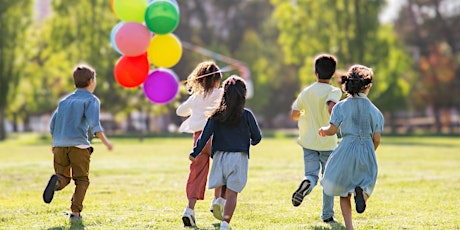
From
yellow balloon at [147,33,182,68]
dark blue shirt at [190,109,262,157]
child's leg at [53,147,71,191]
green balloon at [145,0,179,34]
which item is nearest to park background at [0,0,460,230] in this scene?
child's leg at [53,147,71,191]

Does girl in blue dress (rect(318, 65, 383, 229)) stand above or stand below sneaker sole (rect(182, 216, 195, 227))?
above

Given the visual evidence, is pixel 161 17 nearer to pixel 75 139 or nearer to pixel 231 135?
pixel 75 139

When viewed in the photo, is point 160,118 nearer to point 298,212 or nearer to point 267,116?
point 267,116

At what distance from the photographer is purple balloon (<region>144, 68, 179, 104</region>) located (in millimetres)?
11797

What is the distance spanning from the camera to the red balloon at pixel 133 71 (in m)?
12.0

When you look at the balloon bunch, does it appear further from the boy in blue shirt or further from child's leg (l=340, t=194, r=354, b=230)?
child's leg (l=340, t=194, r=354, b=230)

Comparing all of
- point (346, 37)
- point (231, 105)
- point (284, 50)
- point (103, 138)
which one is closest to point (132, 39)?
point (103, 138)

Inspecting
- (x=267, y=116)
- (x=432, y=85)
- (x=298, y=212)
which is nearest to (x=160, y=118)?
(x=267, y=116)

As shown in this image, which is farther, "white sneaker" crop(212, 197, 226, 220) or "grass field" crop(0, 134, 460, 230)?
"grass field" crop(0, 134, 460, 230)

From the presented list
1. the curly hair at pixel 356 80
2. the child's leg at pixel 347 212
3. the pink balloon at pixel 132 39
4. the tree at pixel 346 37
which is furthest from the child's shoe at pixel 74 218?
the tree at pixel 346 37

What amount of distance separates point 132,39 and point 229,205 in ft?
19.4

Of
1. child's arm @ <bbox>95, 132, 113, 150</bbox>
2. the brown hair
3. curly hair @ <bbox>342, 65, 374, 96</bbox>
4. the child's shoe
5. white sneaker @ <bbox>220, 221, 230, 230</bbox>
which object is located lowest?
the child's shoe

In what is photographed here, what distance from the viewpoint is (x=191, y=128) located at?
7387 millimetres

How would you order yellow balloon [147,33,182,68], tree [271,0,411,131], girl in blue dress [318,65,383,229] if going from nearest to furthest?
1. girl in blue dress [318,65,383,229]
2. yellow balloon [147,33,182,68]
3. tree [271,0,411,131]
